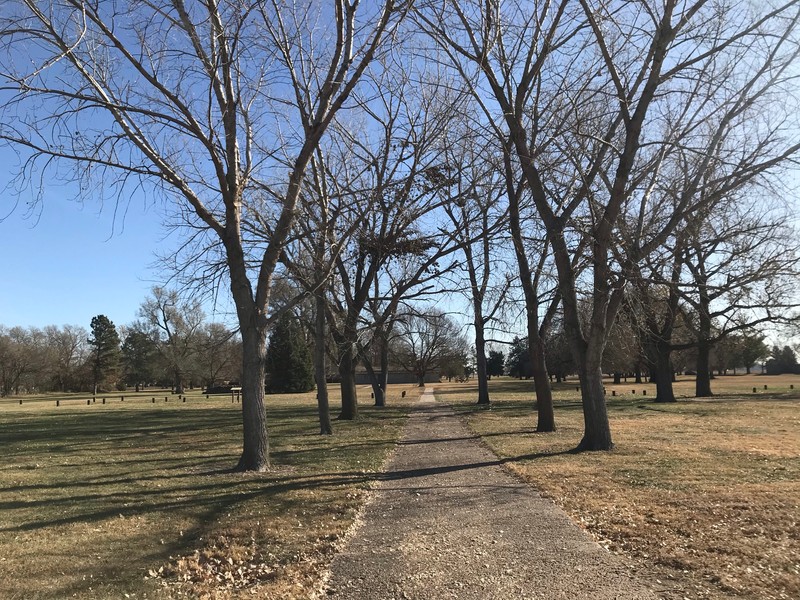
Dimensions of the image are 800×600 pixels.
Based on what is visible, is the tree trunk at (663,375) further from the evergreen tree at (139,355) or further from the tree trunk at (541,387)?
the evergreen tree at (139,355)

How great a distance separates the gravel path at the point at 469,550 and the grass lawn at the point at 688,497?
1.14 feet

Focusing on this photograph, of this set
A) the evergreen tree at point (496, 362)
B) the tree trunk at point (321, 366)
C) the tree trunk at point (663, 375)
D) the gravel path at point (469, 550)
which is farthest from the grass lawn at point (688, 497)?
the evergreen tree at point (496, 362)

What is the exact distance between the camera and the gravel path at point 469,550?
4.49 metres

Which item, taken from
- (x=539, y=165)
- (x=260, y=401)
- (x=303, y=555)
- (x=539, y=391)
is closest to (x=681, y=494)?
(x=303, y=555)

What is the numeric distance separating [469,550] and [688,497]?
12.3ft

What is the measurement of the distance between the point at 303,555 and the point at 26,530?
3.31 metres

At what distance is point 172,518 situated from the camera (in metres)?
6.88

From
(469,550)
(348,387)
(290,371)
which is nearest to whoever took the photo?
(469,550)

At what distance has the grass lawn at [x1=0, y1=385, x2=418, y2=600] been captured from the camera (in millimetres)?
4773

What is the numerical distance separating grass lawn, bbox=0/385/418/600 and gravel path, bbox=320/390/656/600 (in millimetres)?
384

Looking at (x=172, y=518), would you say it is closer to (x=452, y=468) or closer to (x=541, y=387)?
(x=452, y=468)

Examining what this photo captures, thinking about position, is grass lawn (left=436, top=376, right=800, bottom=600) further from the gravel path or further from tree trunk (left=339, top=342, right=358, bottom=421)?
tree trunk (left=339, top=342, right=358, bottom=421)

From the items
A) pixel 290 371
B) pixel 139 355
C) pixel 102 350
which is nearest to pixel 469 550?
pixel 290 371

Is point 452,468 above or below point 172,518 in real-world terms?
below
